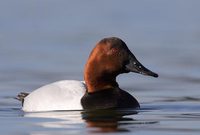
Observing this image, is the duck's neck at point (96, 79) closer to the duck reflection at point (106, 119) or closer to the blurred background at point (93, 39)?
the duck reflection at point (106, 119)

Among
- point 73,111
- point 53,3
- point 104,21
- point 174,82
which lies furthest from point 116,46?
point 53,3

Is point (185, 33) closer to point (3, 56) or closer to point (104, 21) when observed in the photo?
point (104, 21)

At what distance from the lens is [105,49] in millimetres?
10562

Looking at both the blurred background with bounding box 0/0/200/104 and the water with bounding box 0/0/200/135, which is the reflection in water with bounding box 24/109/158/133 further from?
the blurred background with bounding box 0/0/200/104

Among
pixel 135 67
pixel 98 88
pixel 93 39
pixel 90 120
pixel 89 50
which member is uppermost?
pixel 93 39

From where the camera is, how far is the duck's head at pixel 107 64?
1057cm

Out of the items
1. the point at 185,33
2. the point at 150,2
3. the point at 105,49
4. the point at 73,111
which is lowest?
the point at 73,111

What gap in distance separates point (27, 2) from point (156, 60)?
651cm

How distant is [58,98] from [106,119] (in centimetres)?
86

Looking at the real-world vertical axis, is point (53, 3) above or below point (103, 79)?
above

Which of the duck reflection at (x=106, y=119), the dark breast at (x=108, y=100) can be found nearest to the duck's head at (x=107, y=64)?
the dark breast at (x=108, y=100)

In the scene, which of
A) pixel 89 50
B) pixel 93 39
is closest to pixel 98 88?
pixel 89 50

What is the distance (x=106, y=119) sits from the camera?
971 cm

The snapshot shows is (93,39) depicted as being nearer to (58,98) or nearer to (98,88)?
(98,88)
